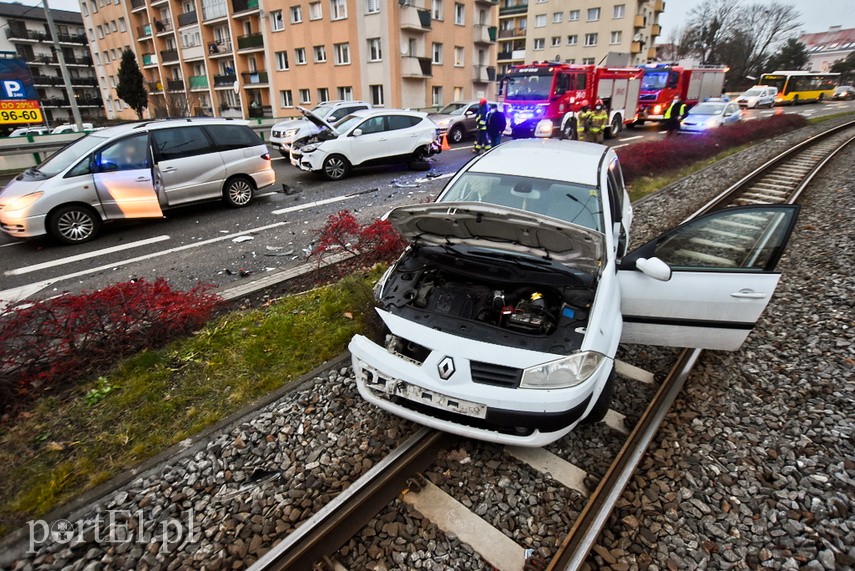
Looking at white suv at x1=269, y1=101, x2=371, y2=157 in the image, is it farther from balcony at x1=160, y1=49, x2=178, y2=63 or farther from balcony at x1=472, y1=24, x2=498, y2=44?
balcony at x1=160, y1=49, x2=178, y2=63

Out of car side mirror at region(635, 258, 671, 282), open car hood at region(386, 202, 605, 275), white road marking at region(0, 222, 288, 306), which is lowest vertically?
white road marking at region(0, 222, 288, 306)

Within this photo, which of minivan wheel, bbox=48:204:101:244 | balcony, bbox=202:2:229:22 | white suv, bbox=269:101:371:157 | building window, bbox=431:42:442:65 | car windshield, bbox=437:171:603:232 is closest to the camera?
car windshield, bbox=437:171:603:232

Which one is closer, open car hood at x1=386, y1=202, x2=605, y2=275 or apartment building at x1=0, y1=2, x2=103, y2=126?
open car hood at x1=386, y1=202, x2=605, y2=275

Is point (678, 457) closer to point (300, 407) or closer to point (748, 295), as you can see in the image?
point (748, 295)

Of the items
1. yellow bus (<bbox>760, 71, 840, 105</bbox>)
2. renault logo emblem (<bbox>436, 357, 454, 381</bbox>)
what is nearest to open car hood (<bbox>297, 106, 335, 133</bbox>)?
renault logo emblem (<bbox>436, 357, 454, 381</bbox>)

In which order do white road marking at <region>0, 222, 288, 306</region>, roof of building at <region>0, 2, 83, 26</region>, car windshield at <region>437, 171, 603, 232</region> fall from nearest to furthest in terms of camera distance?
car windshield at <region>437, 171, 603, 232</region>, white road marking at <region>0, 222, 288, 306</region>, roof of building at <region>0, 2, 83, 26</region>

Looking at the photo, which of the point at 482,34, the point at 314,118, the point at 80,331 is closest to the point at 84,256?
the point at 80,331

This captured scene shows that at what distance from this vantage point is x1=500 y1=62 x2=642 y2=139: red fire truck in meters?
16.4

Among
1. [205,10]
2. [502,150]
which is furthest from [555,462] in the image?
[205,10]

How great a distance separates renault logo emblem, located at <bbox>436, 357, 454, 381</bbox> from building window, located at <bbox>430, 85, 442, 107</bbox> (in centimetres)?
3168

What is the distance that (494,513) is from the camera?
2.82 metres

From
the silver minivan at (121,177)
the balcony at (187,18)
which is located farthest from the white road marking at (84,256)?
the balcony at (187,18)

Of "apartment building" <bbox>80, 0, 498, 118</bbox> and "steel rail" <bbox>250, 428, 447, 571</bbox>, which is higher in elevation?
"apartment building" <bbox>80, 0, 498, 118</bbox>

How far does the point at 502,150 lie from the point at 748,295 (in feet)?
9.38
